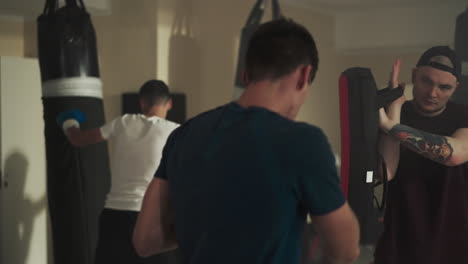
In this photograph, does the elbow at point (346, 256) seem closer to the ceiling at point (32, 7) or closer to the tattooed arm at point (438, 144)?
the tattooed arm at point (438, 144)

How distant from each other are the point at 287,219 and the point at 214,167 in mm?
186

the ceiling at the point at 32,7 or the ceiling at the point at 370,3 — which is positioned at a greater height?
the ceiling at the point at 32,7

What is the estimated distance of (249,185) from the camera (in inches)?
44.3

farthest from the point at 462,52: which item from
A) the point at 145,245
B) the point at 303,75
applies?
the point at 145,245

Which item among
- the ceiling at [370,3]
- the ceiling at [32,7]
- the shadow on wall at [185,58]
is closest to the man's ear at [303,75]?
the ceiling at [370,3]

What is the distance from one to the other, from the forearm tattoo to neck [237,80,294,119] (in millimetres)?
623

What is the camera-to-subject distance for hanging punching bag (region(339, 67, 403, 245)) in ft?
5.63

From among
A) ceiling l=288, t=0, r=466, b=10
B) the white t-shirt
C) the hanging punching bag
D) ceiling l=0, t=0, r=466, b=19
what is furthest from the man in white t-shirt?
the hanging punching bag

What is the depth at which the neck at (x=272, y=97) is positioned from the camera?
117 centimetres

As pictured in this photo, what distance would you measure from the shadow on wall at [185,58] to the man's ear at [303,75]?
98.0 inches

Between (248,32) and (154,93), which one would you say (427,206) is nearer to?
(248,32)

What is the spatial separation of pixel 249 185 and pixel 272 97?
0.64 ft

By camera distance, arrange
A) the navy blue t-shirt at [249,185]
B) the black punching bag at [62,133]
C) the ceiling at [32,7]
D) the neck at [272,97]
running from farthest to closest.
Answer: the ceiling at [32,7], the black punching bag at [62,133], the neck at [272,97], the navy blue t-shirt at [249,185]

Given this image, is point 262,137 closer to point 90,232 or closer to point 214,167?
point 214,167
